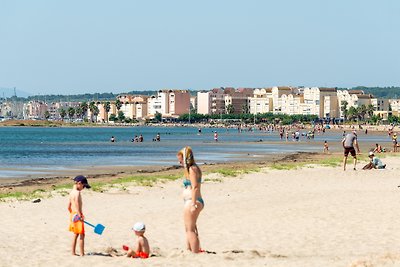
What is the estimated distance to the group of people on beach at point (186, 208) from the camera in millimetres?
12773

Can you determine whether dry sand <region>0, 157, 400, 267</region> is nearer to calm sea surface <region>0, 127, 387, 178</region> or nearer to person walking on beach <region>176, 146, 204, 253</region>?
person walking on beach <region>176, 146, 204, 253</region>

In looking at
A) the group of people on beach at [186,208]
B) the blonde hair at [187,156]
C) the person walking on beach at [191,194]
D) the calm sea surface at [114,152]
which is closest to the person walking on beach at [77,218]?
the group of people on beach at [186,208]

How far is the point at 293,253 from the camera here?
14.3 meters

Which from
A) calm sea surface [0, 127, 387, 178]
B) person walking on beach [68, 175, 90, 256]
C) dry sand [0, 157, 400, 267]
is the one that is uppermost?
person walking on beach [68, 175, 90, 256]

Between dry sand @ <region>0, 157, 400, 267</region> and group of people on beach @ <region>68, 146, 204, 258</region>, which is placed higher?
group of people on beach @ <region>68, 146, 204, 258</region>

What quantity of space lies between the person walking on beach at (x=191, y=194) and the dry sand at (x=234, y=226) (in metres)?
0.30

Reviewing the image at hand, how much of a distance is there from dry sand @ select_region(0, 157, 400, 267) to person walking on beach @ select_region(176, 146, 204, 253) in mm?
299

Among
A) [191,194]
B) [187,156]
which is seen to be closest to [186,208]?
[191,194]

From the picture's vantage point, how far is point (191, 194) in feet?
42.8

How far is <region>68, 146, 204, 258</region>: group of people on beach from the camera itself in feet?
41.9

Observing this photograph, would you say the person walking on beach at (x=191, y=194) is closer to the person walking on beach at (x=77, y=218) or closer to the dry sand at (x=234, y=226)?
the dry sand at (x=234, y=226)

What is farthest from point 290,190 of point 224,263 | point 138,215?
point 224,263

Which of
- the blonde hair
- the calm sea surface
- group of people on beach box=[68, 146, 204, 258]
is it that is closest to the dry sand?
group of people on beach box=[68, 146, 204, 258]

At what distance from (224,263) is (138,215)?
6.54 meters
